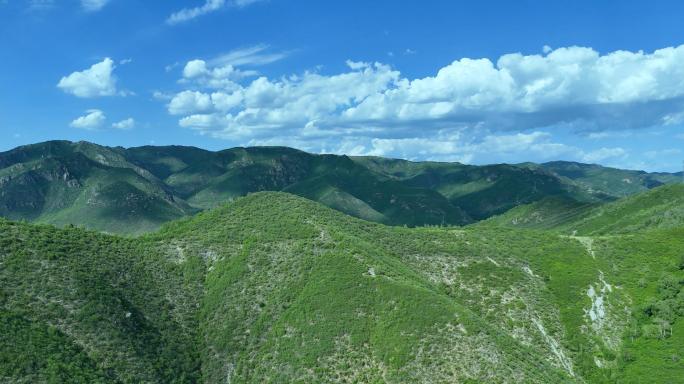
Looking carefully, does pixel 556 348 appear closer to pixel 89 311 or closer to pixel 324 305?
pixel 324 305

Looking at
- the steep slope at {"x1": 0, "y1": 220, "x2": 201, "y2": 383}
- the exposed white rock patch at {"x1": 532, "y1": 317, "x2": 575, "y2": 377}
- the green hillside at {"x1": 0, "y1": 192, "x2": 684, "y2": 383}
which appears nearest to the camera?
the steep slope at {"x1": 0, "y1": 220, "x2": 201, "y2": 383}

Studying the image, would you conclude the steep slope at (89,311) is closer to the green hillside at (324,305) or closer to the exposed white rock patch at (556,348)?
the green hillside at (324,305)

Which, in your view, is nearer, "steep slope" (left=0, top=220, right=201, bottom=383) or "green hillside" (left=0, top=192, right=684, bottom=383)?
"steep slope" (left=0, top=220, right=201, bottom=383)

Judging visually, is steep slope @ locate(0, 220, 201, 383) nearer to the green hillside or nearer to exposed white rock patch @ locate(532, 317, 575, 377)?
the green hillside

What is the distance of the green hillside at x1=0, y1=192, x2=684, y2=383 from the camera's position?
75875 mm

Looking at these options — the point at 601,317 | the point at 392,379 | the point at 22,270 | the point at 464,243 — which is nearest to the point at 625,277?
the point at 601,317

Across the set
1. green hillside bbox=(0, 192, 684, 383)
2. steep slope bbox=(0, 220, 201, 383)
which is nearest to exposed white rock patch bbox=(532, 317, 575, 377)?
green hillside bbox=(0, 192, 684, 383)

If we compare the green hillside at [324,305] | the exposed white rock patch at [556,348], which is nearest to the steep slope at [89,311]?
the green hillside at [324,305]

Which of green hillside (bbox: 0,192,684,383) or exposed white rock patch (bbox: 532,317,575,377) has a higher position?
green hillside (bbox: 0,192,684,383)

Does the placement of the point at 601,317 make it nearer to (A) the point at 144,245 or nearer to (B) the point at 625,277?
(B) the point at 625,277

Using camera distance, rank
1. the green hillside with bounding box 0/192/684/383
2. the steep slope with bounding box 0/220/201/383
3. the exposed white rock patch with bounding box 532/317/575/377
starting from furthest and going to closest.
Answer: the exposed white rock patch with bounding box 532/317/575/377 → the green hillside with bounding box 0/192/684/383 → the steep slope with bounding box 0/220/201/383

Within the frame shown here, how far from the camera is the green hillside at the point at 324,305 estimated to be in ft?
249

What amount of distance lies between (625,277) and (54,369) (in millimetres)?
105460

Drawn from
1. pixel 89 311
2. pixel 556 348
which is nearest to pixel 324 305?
pixel 89 311
